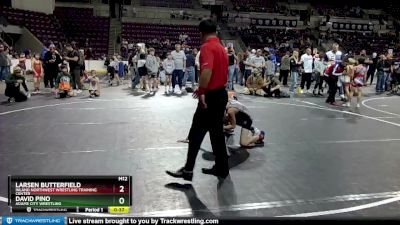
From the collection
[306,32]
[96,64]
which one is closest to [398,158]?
[96,64]

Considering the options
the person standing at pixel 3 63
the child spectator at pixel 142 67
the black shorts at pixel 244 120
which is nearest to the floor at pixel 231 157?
the black shorts at pixel 244 120

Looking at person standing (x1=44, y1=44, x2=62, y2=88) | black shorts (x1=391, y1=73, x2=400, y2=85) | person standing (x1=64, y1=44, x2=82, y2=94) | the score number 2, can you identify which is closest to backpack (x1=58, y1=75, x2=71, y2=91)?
person standing (x1=64, y1=44, x2=82, y2=94)

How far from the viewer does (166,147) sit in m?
6.50

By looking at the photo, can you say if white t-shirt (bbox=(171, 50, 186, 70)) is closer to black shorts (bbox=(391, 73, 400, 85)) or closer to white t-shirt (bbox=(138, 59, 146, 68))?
white t-shirt (bbox=(138, 59, 146, 68))

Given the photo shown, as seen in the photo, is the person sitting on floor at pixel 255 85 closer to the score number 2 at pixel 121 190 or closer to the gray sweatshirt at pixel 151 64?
the gray sweatshirt at pixel 151 64

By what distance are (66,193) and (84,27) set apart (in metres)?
27.6

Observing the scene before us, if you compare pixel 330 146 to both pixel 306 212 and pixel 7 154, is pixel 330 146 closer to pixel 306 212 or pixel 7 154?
pixel 306 212

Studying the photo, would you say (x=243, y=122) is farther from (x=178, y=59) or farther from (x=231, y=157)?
(x=178, y=59)

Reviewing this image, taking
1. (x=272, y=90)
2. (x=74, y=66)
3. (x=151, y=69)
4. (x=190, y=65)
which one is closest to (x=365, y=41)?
(x=190, y=65)

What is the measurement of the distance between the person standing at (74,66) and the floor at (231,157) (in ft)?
11.1

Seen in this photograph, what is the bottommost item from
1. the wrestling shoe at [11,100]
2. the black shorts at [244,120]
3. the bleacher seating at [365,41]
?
the wrestling shoe at [11,100]

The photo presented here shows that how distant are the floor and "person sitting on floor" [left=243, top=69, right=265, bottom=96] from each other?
3229 millimetres

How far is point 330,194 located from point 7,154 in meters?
4.36

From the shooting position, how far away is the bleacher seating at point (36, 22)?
24.6 metres
